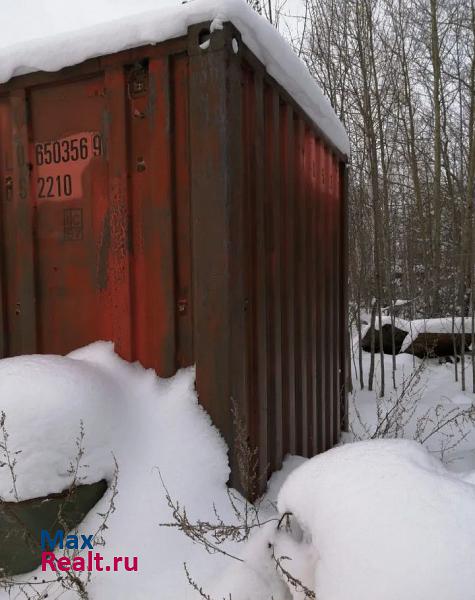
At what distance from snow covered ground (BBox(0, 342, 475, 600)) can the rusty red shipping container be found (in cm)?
18

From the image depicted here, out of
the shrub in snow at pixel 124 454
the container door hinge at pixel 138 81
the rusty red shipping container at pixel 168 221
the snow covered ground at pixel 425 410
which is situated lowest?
the snow covered ground at pixel 425 410

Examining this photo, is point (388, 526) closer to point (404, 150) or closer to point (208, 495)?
point (208, 495)

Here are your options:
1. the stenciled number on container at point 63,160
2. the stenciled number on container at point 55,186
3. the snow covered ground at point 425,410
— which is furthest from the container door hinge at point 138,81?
the snow covered ground at point 425,410

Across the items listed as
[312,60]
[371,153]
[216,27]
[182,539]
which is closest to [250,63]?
[216,27]

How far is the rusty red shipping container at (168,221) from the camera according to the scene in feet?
6.79

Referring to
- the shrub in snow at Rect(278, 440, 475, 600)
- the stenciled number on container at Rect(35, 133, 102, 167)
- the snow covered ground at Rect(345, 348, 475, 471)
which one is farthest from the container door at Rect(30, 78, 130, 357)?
the snow covered ground at Rect(345, 348, 475, 471)

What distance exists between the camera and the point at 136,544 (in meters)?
1.74

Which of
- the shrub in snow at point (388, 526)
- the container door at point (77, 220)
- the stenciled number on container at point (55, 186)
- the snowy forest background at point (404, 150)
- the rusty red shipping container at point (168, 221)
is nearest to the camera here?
the shrub in snow at point (388, 526)

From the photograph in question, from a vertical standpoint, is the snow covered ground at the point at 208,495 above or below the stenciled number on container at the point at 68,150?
below

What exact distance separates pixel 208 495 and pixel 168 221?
4.29ft

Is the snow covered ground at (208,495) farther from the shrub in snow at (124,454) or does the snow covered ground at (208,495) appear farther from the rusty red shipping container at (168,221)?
the rusty red shipping container at (168,221)

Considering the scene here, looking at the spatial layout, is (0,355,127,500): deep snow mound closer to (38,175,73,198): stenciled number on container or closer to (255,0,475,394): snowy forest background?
(38,175,73,198): stenciled number on container

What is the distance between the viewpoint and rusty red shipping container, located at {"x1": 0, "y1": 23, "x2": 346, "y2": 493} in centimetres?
207

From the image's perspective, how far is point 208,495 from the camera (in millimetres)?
1921
